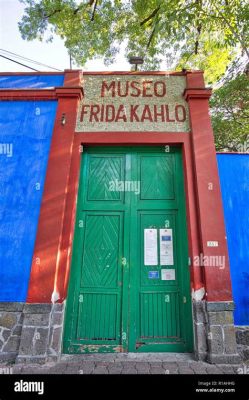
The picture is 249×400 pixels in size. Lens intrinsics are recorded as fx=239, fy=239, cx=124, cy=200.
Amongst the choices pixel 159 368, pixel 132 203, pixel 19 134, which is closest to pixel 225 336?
pixel 159 368

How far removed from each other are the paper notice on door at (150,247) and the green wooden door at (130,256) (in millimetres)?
18

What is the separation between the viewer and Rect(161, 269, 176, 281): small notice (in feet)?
14.1

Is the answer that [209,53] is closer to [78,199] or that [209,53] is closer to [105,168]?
[105,168]

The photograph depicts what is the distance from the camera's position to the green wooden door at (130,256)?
→ 160 inches

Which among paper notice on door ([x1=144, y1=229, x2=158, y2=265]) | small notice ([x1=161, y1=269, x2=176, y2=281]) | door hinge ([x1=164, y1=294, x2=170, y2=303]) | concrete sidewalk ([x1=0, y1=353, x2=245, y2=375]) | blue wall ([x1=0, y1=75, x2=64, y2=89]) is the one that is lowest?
concrete sidewalk ([x1=0, y1=353, x2=245, y2=375])

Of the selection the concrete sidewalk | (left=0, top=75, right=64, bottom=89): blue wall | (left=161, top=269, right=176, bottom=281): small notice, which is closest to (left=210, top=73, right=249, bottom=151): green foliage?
(left=0, top=75, right=64, bottom=89): blue wall

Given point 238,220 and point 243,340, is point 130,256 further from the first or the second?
point 243,340

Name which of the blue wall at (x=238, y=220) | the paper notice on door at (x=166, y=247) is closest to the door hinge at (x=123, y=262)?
the paper notice on door at (x=166, y=247)

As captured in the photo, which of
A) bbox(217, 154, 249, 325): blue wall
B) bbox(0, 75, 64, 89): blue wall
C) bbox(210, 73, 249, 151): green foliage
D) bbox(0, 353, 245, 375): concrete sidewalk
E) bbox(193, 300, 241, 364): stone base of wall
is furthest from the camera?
bbox(210, 73, 249, 151): green foliage

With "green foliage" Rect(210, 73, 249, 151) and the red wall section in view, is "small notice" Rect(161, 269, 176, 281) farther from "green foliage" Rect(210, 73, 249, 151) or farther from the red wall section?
"green foliage" Rect(210, 73, 249, 151)

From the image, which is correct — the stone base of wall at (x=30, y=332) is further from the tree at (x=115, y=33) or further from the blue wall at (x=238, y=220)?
the tree at (x=115, y=33)

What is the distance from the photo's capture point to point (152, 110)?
16.9 feet

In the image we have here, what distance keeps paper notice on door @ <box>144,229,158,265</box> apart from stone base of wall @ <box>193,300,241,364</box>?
3.41 ft
